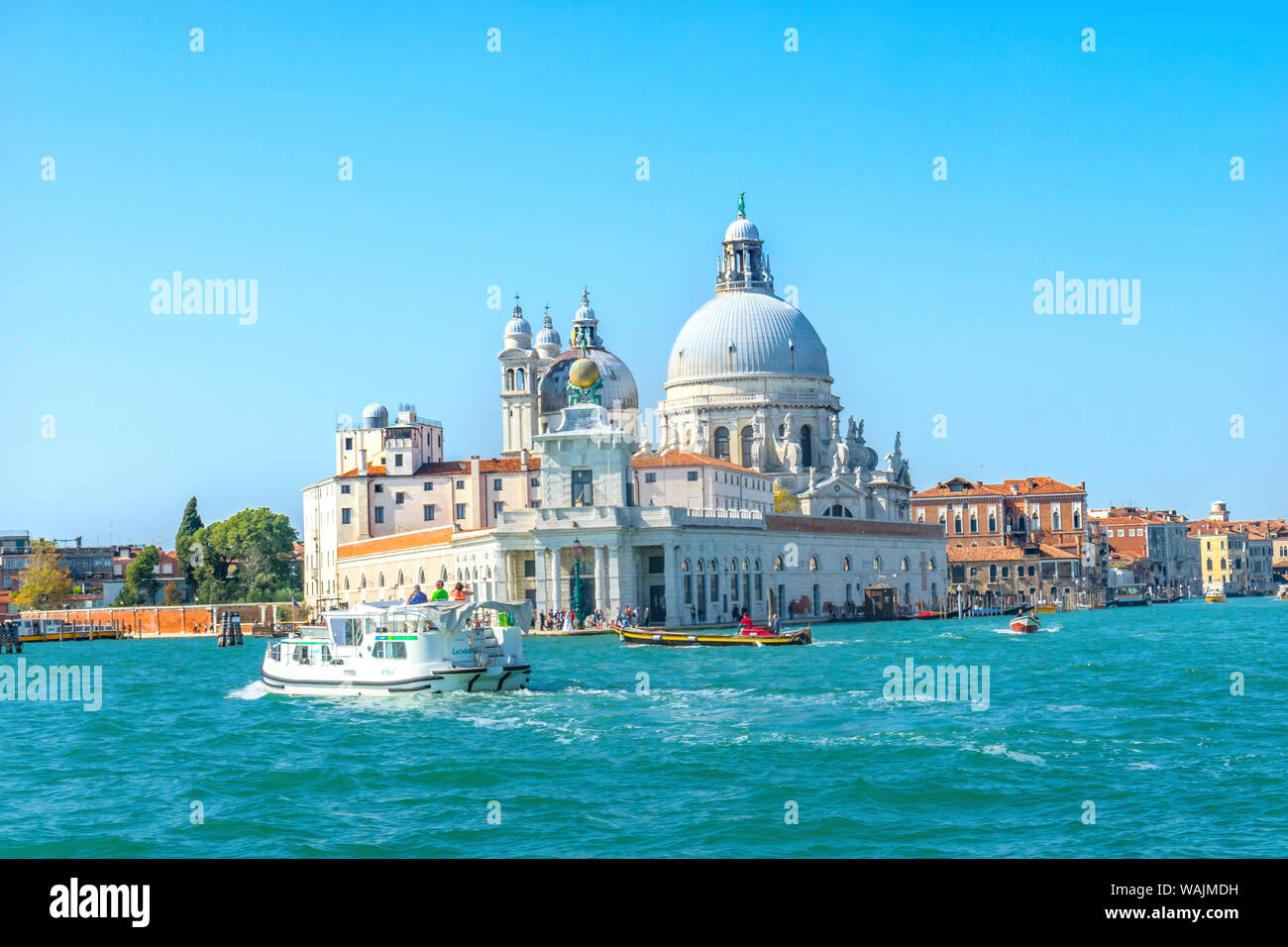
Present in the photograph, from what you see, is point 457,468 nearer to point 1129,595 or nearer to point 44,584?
point 44,584

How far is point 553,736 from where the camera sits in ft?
72.8

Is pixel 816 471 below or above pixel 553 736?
above

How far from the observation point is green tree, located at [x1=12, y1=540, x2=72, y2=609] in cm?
7800

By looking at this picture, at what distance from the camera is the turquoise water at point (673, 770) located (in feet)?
47.2

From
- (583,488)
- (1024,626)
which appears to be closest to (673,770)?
(1024,626)

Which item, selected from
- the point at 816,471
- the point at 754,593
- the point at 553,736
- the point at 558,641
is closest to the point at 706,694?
the point at 553,736

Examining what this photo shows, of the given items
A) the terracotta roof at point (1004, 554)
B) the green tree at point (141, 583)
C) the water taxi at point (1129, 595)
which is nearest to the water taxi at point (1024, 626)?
the terracotta roof at point (1004, 554)

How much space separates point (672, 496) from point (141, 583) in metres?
31.0

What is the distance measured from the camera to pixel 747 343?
275 feet

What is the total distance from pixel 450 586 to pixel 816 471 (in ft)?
85.4

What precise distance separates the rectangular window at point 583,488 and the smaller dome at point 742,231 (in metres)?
33.4

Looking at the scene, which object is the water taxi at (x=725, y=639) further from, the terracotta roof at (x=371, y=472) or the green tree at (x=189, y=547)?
the green tree at (x=189, y=547)

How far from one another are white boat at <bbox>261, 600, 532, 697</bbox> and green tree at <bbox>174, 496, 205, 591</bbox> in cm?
5268
